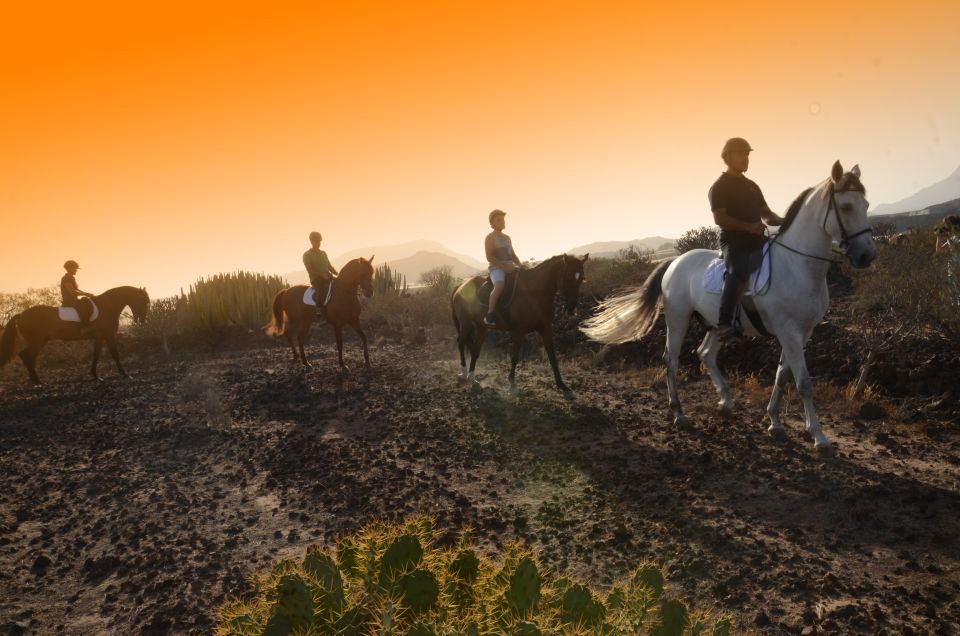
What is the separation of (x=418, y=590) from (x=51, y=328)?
14.7 metres

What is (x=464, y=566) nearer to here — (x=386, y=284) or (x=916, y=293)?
(x=916, y=293)

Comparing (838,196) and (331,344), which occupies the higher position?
(838,196)

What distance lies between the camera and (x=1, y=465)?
7.13 metres

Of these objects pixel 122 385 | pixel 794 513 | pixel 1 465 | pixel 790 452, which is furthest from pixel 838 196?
pixel 122 385

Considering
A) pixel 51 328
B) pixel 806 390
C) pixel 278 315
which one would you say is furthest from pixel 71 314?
pixel 806 390

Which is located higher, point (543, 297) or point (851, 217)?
point (851, 217)

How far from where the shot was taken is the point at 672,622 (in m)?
1.77

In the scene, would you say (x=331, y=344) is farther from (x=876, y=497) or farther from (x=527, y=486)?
(x=876, y=497)

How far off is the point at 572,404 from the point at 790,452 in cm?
315

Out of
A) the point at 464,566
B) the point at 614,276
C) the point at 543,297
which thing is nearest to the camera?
the point at 464,566

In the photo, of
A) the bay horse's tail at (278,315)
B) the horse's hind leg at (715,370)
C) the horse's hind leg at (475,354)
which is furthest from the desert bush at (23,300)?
the horse's hind leg at (715,370)

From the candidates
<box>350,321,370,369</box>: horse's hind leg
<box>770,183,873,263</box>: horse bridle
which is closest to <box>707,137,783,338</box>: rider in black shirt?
<box>770,183,873,263</box>: horse bridle

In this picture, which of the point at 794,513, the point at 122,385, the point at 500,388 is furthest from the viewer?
the point at 122,385

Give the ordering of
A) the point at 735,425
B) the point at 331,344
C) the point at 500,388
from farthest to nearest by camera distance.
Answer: the point at 331,344
the point at 500,388
the point at 735,425
